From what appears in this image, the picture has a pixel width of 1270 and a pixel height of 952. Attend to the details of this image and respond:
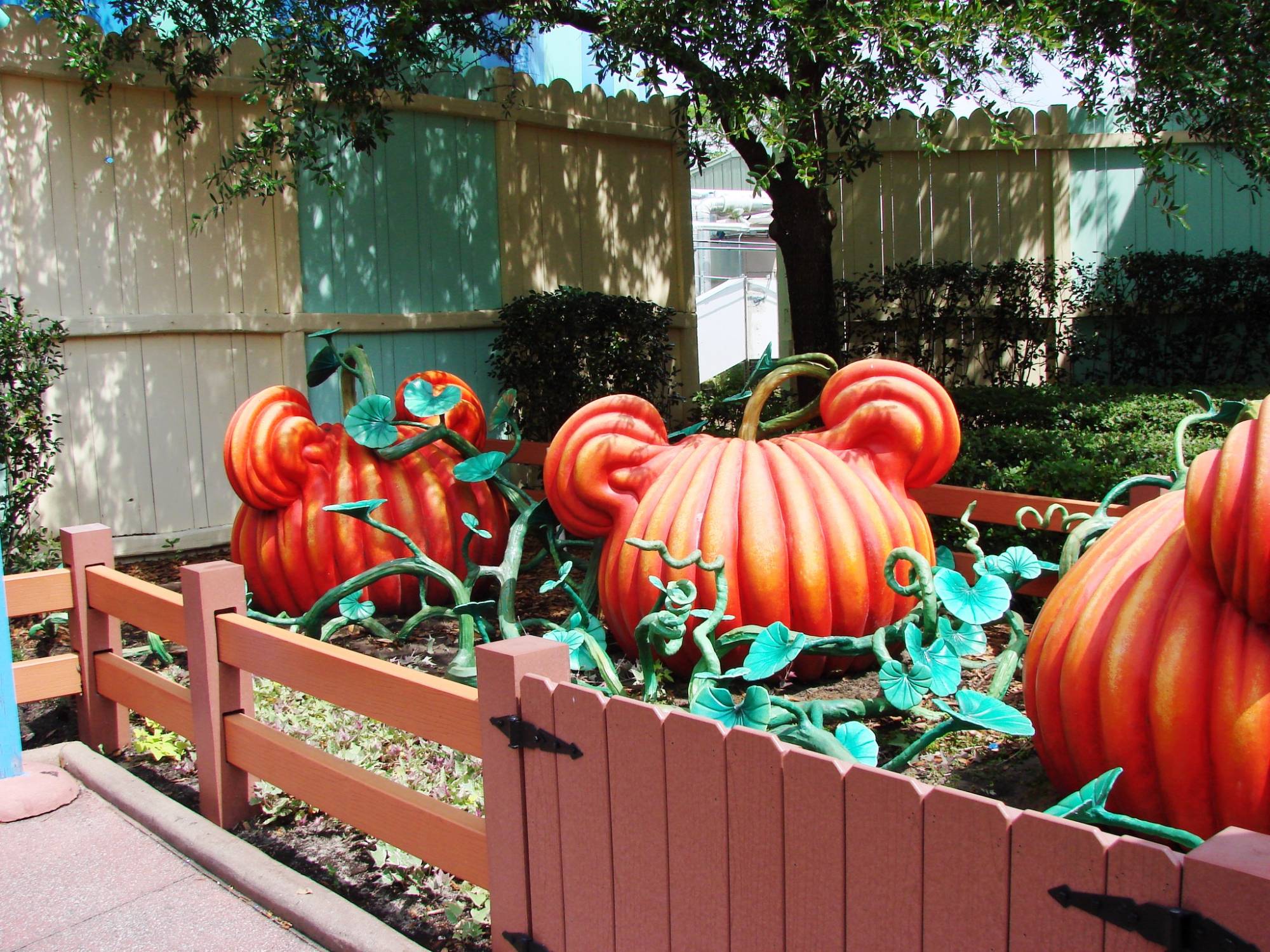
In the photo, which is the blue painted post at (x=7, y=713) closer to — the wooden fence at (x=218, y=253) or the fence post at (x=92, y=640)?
the fence post at (x=92, y=640)

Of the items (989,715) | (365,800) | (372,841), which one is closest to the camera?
(989,715)

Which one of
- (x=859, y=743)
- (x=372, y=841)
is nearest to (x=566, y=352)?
(x=372, y=841)

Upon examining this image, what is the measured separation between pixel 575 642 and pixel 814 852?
6.25 ft

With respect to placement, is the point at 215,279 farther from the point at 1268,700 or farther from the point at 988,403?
the point at 1268,700

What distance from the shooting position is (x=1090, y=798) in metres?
1.88

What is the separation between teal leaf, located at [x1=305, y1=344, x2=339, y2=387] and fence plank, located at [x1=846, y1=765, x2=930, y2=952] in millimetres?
3867

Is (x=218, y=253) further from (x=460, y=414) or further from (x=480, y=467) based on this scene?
(x=480, y=467)

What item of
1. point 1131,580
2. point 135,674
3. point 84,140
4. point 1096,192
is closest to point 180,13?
point 84,140

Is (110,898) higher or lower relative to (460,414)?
lower

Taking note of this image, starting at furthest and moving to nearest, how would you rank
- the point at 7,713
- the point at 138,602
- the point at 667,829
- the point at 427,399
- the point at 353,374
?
1. the point at 353,374
2. the point at 427,399
3. the point at 138,602
4. the point at 7,713
5. the point at 667,829

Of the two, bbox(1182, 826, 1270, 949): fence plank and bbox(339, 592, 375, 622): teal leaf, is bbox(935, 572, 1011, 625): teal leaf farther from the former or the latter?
bbox(339, 592, 375, 622): teal leaf

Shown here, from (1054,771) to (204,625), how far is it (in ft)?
7.17

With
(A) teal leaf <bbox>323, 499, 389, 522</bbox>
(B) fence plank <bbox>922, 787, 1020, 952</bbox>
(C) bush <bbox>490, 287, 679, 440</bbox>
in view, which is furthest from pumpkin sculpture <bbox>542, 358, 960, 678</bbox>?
(C) bush <bbox>490, 287, 679, 440</bbox>

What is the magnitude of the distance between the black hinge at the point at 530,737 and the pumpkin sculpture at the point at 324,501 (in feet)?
8.24
